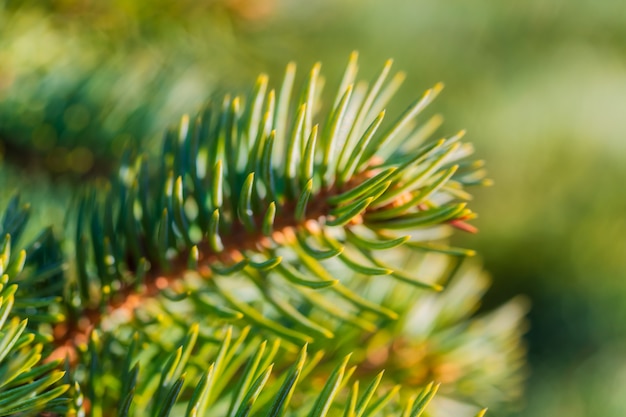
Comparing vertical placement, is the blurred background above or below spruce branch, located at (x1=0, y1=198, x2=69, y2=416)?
above

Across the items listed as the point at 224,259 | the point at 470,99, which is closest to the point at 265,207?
the point at 224,259

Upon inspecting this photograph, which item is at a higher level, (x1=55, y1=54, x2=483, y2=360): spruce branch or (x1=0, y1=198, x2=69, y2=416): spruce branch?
(x1=55, y1=54, x2=483, y2=360): spruce branch

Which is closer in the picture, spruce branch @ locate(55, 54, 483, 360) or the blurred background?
spruce branch @ locate(55, 54, 483, 360)

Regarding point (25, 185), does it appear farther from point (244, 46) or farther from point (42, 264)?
point (244, 46)

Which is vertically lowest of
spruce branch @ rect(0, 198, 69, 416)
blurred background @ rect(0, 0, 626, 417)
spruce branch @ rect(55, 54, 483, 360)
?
spruce branch @ rect(0, 198, 69, 416)

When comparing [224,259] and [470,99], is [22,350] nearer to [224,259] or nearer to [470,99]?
[224,259]

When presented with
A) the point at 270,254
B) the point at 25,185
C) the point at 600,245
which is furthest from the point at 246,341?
the point at 600,245

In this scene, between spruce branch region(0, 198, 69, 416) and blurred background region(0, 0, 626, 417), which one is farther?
blurred background region(0, 0, 626, 417)

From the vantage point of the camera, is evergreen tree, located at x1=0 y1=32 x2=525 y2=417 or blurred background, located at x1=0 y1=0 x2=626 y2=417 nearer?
evergreen tree, located at x1=0 y1=32 x2=525 y2=417

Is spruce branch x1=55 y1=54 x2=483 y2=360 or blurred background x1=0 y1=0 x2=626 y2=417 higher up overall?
blurred background x1=0 y1=0 x2=626 y2=417
